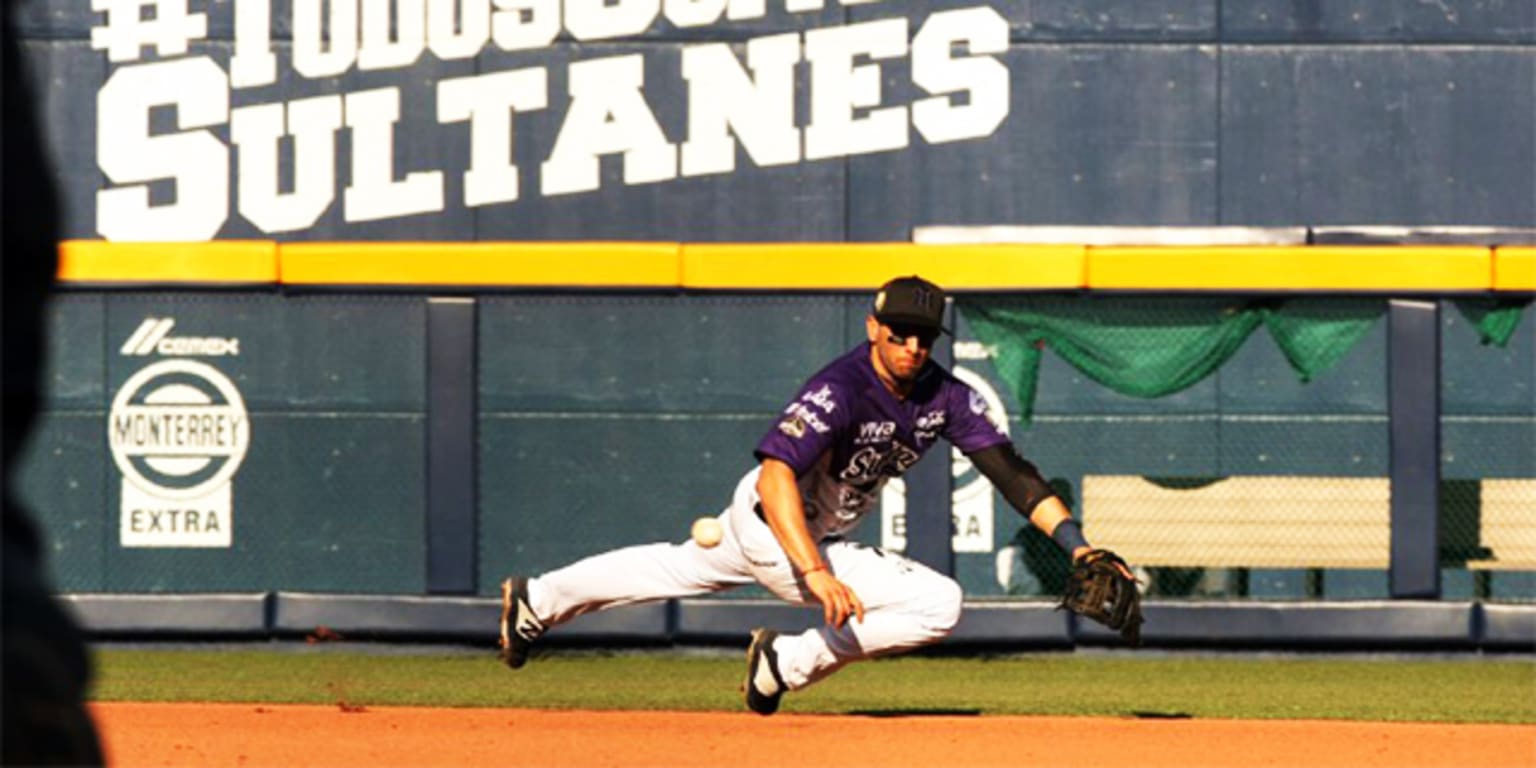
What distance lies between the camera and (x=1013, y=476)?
7.78 metres

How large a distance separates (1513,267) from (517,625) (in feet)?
20.6

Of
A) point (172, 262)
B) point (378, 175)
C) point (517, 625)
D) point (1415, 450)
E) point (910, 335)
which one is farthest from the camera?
point (378, 175)

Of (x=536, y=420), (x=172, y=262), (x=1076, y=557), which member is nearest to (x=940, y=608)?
(x=1076, y=557)

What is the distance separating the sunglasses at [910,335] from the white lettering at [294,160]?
6.90 meters

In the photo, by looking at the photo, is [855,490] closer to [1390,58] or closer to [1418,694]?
[1418,694]

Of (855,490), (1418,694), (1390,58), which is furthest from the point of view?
(1390,58)

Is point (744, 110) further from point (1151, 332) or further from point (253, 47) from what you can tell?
point (253, 47)

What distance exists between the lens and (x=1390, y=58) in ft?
44.6

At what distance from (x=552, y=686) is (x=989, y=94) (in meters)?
4.31

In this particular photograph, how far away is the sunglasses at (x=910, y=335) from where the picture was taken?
7.43 metres

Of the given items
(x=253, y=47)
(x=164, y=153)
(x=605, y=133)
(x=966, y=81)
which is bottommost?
(x=164, y=153)

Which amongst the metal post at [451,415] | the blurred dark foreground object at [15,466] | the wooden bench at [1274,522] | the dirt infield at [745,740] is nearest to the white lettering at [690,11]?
the metal post at [451,415]

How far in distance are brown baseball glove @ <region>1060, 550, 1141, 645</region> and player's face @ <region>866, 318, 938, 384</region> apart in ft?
2.52

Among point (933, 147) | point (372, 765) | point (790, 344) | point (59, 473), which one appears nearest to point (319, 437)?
point (59, 473)
